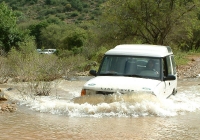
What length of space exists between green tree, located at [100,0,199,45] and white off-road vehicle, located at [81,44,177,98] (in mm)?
16114

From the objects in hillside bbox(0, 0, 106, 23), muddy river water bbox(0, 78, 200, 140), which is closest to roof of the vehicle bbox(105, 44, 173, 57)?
muddy river water bbox(0, 78, 200, 140)

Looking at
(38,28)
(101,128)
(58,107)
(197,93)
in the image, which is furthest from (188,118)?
(38,28)

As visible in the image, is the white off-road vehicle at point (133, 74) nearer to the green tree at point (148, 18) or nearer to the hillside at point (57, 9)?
the green tree at point (148, 18)

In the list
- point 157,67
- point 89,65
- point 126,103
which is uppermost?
point 157,67

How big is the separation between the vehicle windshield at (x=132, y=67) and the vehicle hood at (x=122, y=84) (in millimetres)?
339

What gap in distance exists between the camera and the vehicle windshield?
370 inches

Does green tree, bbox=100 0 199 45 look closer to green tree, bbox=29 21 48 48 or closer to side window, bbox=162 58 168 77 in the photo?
side window, bbox=162 58 168 77

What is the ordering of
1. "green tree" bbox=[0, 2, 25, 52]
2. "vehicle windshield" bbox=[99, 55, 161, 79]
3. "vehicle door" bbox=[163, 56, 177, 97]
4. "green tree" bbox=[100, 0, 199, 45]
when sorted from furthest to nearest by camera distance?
"green tree" bbox=[0, 2, 25, 52] < "green tree" bbox=[100, 0, 199, 45] < "vehicle door" bbox=[163, 56, 177, 97] < "vehicle windshield" bbox=[99, 55, 161, 79]

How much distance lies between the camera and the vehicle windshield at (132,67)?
9.39 metres

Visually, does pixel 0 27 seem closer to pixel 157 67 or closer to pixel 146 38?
pixel 146 38

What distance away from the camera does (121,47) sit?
34.2 feet

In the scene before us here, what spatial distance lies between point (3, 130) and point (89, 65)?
19.5 meters

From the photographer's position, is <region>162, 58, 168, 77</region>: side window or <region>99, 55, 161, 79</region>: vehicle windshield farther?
<region>162, 58, 168, 77</region>: side window

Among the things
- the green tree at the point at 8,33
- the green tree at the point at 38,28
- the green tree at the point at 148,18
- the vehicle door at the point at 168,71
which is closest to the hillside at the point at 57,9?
the green tree at the point at 38,28
